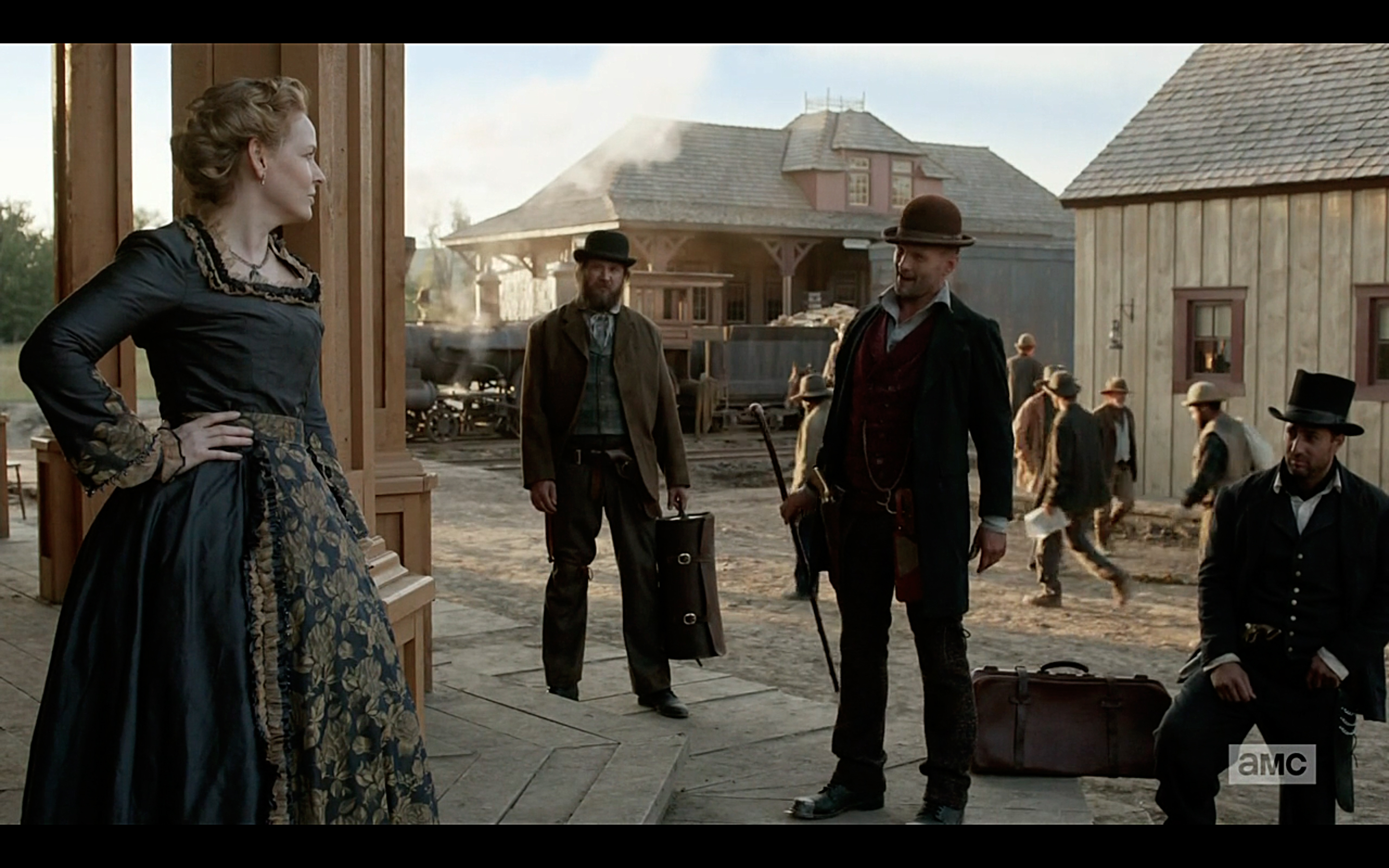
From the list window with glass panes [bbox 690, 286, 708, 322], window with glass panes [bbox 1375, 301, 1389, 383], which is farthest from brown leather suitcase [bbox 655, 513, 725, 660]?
window with glass panes [bbox 690, 286, 708, 322]

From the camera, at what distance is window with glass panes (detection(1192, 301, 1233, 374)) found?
46.1 feet

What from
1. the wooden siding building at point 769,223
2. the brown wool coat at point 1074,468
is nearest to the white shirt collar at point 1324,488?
the brown wool coat at point 1074,468

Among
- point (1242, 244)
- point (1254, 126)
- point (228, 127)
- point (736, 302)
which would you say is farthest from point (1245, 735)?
point (736, 302)

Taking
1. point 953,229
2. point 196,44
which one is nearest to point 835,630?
point 953,229

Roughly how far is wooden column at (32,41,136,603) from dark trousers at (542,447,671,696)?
1.74 m

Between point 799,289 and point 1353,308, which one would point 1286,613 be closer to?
point 1353,308

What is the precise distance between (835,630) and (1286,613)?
4362 mm

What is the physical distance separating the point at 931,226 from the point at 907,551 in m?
0.92

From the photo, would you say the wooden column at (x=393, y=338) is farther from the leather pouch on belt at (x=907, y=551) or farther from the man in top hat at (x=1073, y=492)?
the man in top hat at (x=1073, y=492)

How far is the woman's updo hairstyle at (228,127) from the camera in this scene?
9.01ft

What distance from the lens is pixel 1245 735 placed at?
14.1 ft

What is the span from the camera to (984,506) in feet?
13.8

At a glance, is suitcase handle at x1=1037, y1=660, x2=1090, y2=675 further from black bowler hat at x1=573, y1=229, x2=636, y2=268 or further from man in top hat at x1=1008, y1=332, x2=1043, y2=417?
man in top hat at x1=1008, y1=332, x2=1043, y2=417

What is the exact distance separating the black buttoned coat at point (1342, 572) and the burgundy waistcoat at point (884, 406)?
1033 millimetres
